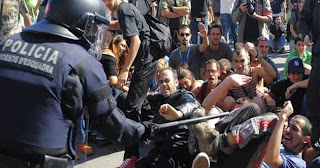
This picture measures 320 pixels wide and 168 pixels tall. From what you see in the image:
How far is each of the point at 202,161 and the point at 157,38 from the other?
2.01m

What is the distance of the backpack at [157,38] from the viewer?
224 inches

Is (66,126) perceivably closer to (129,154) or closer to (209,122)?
(209,122)

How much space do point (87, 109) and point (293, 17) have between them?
7.97m

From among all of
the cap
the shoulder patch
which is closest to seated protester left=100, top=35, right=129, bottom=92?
the cap

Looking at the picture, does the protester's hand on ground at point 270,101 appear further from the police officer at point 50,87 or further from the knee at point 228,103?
the police officer at point 50,87

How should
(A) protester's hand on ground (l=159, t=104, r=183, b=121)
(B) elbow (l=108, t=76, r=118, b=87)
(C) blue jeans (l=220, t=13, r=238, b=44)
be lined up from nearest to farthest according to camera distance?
(A) protester's hand on ground (l=159, t=104, r=183, b=121) < (B) elbow (l=108, t=76, r=118, b=87) < (C) blue jeans (l=220, t=13, r=238, b=44)

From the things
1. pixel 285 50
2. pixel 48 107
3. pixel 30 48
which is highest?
pixel 30 48

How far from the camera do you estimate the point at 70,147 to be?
2.98 m

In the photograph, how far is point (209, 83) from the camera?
5.90 metres

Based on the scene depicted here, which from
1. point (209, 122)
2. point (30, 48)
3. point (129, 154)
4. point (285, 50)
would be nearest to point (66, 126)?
point (30, 48)

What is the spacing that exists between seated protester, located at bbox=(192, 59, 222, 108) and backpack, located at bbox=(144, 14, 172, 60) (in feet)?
1.76

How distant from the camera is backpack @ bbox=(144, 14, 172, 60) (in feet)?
18.7

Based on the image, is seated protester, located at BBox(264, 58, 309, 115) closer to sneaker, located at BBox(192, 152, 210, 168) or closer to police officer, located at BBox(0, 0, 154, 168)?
sneaker, located at BBox(192, 152, 210, 168)

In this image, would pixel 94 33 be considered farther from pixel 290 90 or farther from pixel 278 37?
pixel 278 37
